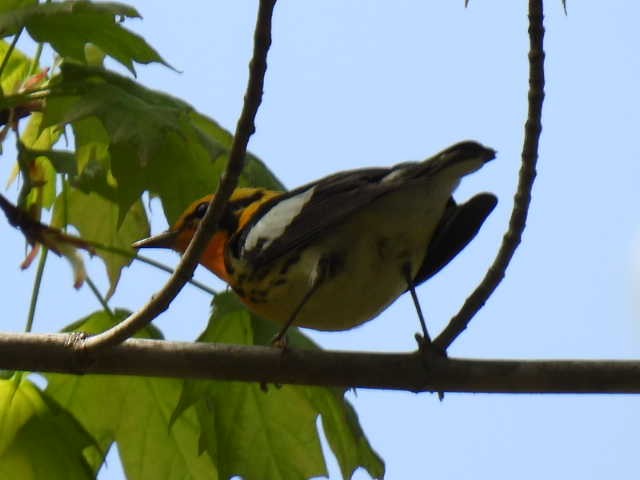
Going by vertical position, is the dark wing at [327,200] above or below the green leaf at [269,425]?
above

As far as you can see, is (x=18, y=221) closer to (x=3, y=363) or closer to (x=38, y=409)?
(x=3, y=363)

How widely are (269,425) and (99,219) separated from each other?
31.8 inches

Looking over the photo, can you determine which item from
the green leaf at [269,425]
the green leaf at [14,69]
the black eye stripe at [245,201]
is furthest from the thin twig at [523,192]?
the green leaf at [14,69]

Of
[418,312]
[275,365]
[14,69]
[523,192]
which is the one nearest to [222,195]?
[275,365]

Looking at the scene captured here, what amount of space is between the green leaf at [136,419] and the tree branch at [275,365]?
577mm

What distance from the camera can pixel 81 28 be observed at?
3102mm

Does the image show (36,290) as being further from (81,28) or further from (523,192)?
(523,192)

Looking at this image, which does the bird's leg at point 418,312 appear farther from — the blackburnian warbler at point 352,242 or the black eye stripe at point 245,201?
the black eye stripe at point 245,201

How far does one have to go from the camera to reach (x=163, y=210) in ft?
10.8

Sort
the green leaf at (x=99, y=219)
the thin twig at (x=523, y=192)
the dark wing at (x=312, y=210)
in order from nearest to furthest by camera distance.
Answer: the thin twig at (x=523, y=192) < the dark wing at (x=312, y=210) < the green leaf at (x=99, y=219)

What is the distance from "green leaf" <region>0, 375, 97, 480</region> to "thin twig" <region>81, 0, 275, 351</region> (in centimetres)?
47

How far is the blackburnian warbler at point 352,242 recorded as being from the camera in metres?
3.44

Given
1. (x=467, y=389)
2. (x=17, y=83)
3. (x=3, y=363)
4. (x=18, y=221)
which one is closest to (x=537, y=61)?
(x=467, y=389)

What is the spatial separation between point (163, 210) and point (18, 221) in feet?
2.39
